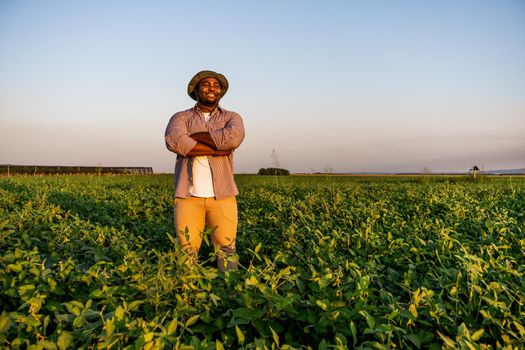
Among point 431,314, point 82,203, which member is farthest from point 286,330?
point 82,203

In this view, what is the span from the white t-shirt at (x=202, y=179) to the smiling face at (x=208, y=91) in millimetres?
631

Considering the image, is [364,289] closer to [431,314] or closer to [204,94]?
[431,314]

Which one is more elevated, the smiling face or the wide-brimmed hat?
the wide-brimmed hat

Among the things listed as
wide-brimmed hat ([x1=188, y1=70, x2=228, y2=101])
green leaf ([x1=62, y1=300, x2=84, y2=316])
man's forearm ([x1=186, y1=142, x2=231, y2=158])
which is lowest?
green leaf ([x1=62, y1=300, x2=84, y2=316])

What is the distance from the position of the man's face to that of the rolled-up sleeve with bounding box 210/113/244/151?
1.16ft

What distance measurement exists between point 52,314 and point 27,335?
0.63 m

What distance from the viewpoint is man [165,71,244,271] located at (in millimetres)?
4191

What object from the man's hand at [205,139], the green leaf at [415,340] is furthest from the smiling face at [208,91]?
the green leaf at [415,340]

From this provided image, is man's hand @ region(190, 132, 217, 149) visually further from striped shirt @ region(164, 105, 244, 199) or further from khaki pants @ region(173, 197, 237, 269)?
khaki pants @ region(173, 197, 237, 269)

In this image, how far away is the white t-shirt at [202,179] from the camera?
4.23 m

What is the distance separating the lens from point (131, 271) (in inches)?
116

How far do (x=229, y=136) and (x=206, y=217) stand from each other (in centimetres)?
95

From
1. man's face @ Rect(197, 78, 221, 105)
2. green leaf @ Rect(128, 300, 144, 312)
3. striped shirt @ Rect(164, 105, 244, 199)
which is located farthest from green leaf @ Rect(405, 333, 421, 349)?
man's face @ Rect(197, 78, 221, 105)

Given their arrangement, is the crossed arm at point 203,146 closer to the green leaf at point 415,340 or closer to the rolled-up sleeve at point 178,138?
the rolled-up sleeve at point 178,138
